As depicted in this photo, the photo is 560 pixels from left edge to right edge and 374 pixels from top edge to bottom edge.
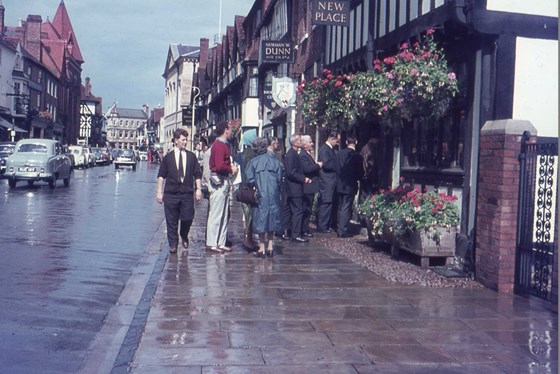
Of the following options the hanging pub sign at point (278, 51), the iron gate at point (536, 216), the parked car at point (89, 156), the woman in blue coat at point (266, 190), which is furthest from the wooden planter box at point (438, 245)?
the parked car at point (89, 156)

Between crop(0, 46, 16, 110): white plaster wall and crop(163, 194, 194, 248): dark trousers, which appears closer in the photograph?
crop(163, 194, 194, 248): dark trousers

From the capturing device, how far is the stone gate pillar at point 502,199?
8.06 metres

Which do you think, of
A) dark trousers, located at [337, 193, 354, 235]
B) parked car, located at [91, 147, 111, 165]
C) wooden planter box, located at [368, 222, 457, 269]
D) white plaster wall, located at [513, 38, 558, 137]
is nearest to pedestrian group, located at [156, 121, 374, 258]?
dark trousers, located at [337, 193, 354, 235]

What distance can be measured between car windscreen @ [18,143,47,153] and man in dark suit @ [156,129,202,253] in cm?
1920

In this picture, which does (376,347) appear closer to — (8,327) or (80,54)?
(8,327)

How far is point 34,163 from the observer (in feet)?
91.3

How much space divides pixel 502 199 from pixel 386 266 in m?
2.22

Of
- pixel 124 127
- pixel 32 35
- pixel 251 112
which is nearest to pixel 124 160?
pixel 32 35

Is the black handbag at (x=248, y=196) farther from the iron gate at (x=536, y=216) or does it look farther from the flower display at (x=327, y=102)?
the iron gate at (x=536, y=216)

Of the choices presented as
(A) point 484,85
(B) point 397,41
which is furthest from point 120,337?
(B) point 397,41

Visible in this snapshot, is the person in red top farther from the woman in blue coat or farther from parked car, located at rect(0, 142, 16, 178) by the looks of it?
parked car, located at rect(0, 142, 16, 178)

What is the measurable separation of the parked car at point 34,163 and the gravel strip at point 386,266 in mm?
17414

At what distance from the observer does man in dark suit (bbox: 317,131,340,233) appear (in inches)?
518

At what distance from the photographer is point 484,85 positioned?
902 cm
